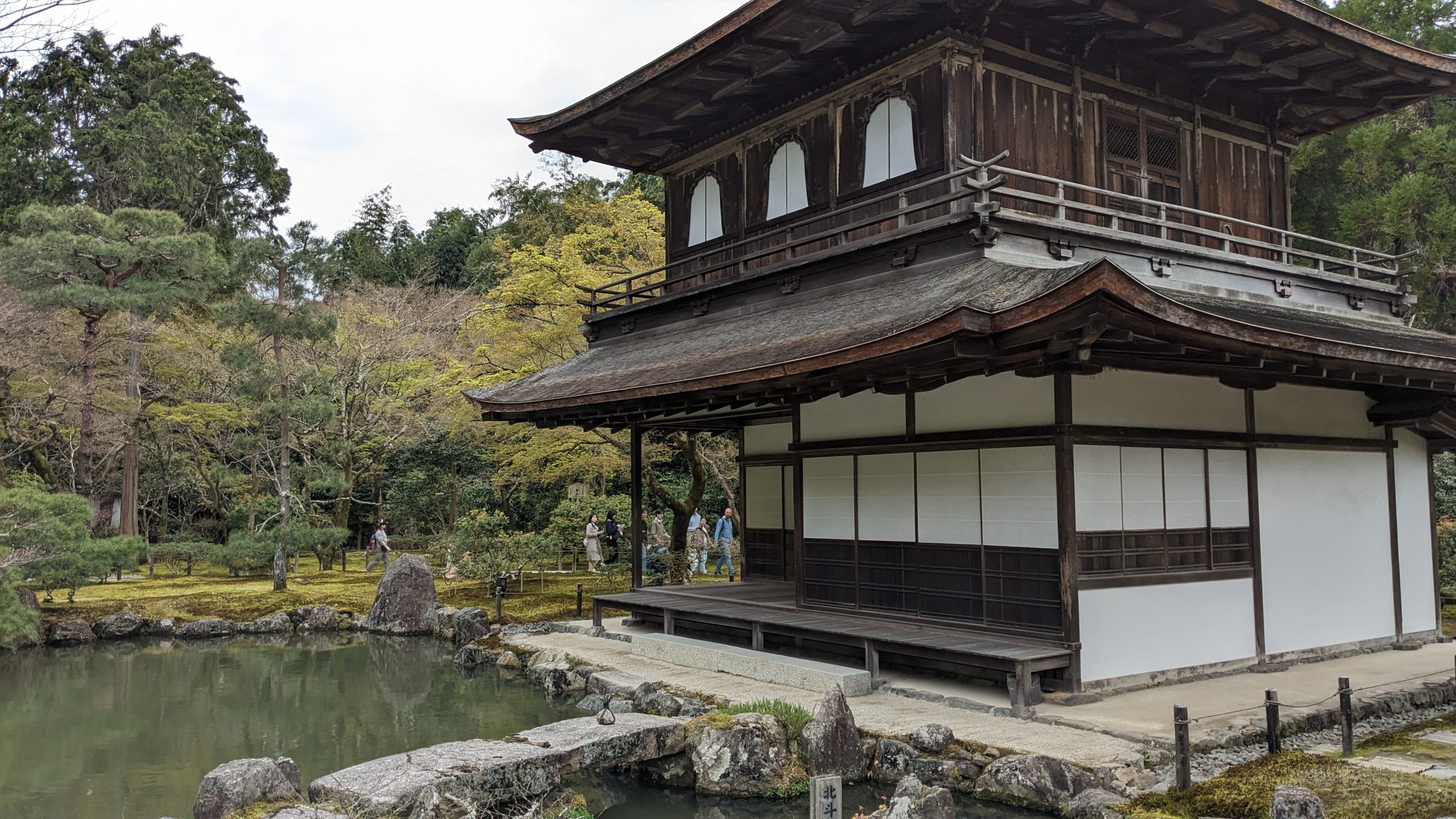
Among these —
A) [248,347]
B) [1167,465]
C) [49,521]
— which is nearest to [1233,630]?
[1167,465]

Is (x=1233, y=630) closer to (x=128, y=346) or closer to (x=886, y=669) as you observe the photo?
(x=886, y=669)

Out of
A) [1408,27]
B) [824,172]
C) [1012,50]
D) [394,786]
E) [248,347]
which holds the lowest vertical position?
[394,786]

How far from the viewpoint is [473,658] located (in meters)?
14.7

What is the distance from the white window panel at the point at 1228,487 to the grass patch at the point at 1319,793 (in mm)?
3657

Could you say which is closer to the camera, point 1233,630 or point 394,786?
point 394,786

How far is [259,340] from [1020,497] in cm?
1819

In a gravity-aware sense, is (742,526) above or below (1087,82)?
below

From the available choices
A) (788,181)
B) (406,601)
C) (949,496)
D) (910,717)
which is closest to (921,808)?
(910,717)

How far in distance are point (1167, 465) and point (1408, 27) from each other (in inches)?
785

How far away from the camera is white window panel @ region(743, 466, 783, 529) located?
15.6 metres

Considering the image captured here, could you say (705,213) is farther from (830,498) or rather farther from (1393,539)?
(1393,539)

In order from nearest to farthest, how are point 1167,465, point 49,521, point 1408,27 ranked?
1. point 1167,465
2. point 49,521
3. point 1408,27

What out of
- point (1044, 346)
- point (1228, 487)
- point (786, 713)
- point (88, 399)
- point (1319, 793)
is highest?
point (88, 399)

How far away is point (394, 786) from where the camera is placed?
272 inches
